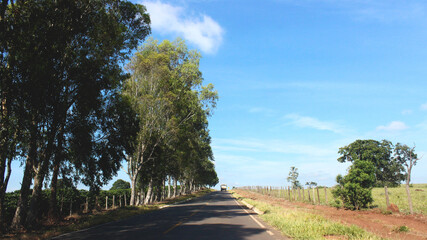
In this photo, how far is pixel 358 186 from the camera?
848 inches

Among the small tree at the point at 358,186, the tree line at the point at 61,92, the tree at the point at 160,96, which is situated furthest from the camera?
the tree at the point at 160,96

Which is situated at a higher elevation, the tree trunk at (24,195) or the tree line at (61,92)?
the tree line at (61,92)

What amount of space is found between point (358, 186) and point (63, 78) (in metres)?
21.1

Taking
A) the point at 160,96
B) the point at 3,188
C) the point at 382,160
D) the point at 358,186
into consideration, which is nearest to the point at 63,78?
the point at 3,188

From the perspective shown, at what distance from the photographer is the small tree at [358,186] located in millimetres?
21469

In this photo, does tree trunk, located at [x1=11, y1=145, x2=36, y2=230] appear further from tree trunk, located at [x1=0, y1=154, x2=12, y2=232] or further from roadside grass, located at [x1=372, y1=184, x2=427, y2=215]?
roadside grass, located at [x1=372, y1=184, x2=427, y2=215]

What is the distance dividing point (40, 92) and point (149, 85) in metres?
16.3

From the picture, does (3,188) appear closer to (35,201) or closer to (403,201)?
(35,201)

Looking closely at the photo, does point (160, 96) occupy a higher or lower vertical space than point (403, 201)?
higher

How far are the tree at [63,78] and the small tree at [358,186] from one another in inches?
687

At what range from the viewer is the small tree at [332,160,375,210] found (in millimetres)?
21469

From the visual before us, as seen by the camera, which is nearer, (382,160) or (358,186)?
(358,186)

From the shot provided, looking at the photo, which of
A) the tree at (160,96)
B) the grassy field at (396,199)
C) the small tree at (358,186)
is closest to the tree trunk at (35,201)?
the tree at (160,96)

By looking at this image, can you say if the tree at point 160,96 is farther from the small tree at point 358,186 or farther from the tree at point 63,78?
the small tree at point 358,186
